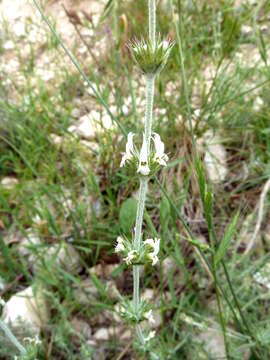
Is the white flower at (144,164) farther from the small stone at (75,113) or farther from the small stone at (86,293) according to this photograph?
the small stone at (75,113)

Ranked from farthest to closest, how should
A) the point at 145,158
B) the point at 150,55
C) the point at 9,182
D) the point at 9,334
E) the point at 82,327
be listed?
the point at 9,182 < the point at 82,327 < the point at 9,334 < the point at 145,158 < the point at 150,55

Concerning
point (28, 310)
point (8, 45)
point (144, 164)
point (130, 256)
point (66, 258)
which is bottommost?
point (28, 310)

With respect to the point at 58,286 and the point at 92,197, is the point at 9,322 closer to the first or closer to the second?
the point at 58,286

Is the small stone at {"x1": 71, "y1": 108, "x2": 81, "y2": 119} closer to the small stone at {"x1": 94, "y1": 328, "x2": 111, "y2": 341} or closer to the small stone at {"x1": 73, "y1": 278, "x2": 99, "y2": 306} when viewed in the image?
the small stone at {"x1": 73, "y1": 278, "x2": 99, "y2": 306}

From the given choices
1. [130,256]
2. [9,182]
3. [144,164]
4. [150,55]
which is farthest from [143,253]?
[9,182]

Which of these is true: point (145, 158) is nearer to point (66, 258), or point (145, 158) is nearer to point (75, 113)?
point (66, 258)

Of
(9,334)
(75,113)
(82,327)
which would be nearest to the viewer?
(9,334)

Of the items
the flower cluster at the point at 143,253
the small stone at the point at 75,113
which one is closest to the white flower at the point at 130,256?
the flower cluster at the point at 143,253

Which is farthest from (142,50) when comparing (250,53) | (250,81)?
(250,53)
